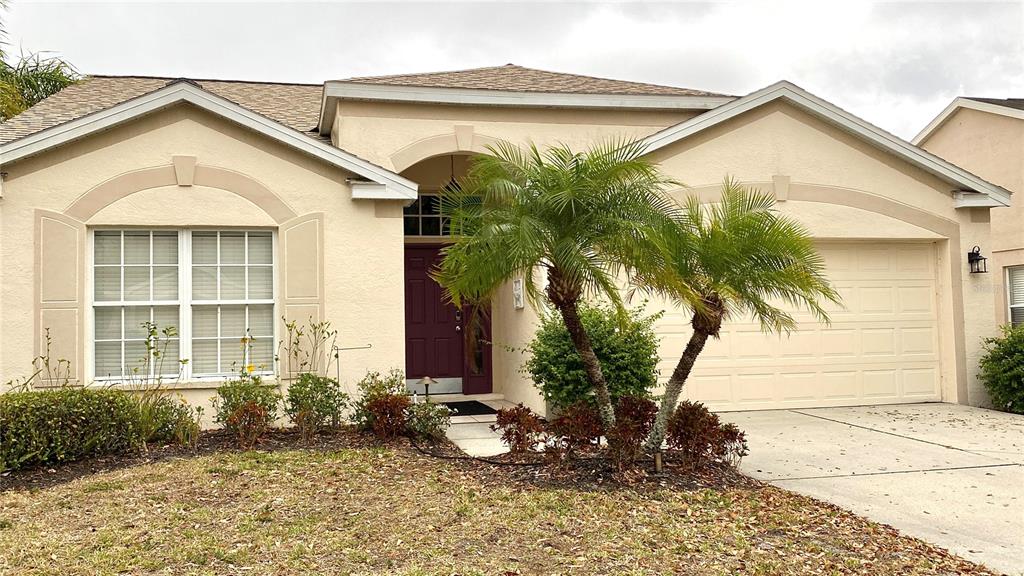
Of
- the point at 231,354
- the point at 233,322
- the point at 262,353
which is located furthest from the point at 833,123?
the point at 231,354

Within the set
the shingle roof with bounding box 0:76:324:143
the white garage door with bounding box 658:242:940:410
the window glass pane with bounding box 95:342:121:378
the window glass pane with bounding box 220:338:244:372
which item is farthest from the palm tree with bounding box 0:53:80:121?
the white garage door with bounding box 658:242:940:410

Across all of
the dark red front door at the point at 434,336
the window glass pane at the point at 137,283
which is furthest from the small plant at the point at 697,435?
the dark red front door at the point at 434,336

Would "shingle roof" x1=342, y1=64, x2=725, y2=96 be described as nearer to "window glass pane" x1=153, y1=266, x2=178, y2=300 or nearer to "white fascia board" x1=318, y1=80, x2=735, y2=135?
"white fascia board" x1=318, y1=80, x2=735, y2=135

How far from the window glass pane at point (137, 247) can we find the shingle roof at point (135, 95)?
2.08 metres

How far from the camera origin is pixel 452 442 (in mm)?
8539

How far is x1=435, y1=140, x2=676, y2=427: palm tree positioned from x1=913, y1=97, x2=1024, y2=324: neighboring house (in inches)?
396

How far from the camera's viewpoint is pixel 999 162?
14719 mm

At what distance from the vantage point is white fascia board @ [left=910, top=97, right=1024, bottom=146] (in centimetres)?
1414

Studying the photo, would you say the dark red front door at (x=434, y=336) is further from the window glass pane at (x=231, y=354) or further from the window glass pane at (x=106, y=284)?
the window glass pane at (x=106, y=284)

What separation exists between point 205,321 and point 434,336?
439cm

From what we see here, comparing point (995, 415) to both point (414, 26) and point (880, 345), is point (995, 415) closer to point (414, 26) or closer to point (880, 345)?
point (880, 345)

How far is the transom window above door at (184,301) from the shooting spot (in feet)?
28.9

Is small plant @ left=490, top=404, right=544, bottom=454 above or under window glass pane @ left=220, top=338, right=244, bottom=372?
under

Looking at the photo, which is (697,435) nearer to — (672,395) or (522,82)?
(672,395)
